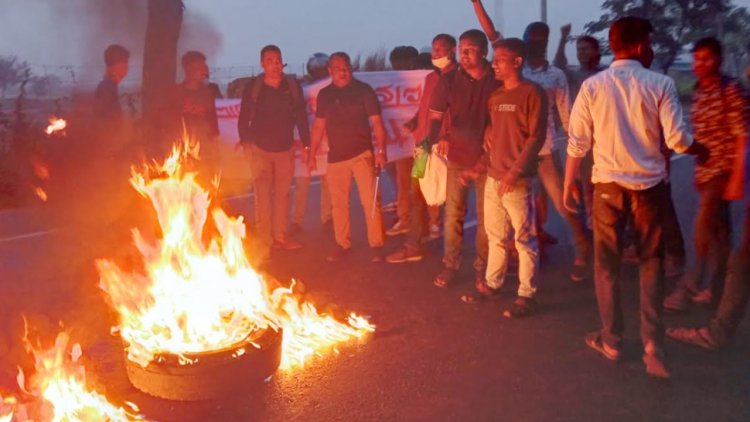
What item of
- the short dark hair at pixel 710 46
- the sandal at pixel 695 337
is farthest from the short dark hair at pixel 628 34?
the sandal at pixel 695 337

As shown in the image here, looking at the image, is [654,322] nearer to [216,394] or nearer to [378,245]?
[216,394]

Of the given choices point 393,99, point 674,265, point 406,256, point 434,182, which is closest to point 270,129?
point 434,182

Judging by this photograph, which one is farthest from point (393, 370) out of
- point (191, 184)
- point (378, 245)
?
point (378, 245)

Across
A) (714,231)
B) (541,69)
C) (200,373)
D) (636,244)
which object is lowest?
(200,373)

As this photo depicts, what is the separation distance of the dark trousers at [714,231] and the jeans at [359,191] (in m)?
3.29

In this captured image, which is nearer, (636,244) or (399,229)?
(636,244)

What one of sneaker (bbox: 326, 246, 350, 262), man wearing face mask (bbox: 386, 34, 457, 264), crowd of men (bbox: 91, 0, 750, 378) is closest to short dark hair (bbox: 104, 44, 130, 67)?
crowd of men (bbox: 91, 0, 750, 378)

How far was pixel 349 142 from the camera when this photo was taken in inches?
317

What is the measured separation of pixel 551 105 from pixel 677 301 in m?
2.17

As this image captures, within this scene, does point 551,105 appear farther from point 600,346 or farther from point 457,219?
point 600,346

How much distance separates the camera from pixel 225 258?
5598 mm

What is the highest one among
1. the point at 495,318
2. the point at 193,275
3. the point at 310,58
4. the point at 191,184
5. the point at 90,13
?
the point at 90,13

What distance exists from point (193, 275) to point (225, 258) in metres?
0.32

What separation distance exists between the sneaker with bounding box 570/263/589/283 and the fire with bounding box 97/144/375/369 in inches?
85.8
